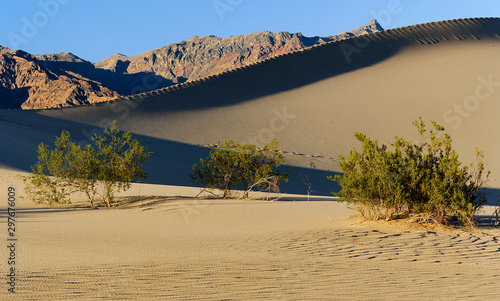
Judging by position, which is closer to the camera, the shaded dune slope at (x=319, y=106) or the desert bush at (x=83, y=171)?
the desert bush at (x=83, y=171)

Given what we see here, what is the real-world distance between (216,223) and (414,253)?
3.66 m

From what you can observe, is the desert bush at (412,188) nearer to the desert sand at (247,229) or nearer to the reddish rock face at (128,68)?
the desert sand at (247,229)

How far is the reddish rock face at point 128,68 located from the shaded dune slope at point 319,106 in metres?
21.6

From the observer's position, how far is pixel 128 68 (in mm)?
120625

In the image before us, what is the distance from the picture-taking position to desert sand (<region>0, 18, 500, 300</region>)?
14.8 feet

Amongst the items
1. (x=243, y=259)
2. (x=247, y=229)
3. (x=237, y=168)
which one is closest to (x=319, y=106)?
(x=237, y=168)

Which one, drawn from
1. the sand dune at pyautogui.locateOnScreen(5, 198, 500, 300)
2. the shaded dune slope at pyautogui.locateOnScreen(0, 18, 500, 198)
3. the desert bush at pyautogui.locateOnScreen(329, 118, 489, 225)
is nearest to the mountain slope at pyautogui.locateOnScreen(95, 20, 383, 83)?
the shaded dune slope at pyautogui.locateOnScreen(0, 18, 500, 198)

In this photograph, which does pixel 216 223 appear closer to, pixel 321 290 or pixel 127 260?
pixel 127 260

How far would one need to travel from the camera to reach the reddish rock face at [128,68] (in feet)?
181

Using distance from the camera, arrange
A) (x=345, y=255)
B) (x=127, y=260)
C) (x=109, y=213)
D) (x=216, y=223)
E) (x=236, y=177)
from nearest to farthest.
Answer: (x=127, y=260), (x=345, y=255), (x=216, y=223), (x=109, y=213), (x=236, y=177)

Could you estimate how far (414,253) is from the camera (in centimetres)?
627

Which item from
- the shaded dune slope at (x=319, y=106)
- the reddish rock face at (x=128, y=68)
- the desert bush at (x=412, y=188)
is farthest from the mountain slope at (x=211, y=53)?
the desert bush at (x=412, y=188)

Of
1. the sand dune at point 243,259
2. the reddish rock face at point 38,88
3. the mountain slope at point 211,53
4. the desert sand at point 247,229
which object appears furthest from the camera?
the mountain slope at point 211,53

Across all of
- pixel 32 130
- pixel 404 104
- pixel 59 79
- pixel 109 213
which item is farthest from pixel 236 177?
pixel 59 79
